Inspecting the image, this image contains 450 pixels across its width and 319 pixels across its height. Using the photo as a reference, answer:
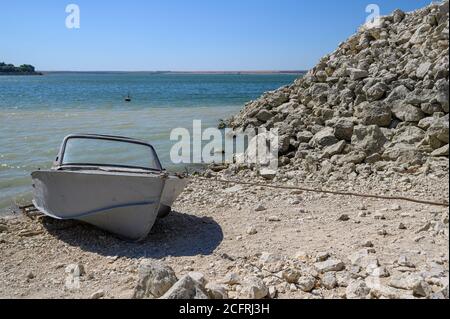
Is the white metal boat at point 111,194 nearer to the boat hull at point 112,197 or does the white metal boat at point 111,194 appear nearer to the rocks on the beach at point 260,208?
the boat hull at point 112,197

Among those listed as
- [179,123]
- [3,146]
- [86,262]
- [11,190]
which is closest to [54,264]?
[86,262]

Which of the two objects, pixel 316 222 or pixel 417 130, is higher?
pixel 417 130

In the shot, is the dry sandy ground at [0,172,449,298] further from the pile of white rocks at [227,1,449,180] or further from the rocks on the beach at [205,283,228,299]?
the pile of white rocks at [227,1,449,180]

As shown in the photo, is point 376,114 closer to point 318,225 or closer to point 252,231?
point 318,225

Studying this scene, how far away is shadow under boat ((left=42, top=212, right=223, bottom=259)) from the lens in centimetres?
705

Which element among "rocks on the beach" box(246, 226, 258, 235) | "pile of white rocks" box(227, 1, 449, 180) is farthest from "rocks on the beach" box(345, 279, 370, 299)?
"pile of white rocks" box(227, 1, 449, 180)

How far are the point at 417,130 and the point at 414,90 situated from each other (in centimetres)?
150

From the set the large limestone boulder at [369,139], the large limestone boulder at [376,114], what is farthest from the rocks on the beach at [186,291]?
the large limestone boulder at [376,114]

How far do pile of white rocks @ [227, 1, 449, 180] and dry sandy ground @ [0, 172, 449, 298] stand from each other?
5.25 ft

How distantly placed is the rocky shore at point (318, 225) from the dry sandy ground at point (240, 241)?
23 millimetres

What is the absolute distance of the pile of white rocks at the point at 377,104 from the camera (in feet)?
35.0

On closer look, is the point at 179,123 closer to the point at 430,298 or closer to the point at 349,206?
the point at 349,206

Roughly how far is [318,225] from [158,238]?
8.73 ft
